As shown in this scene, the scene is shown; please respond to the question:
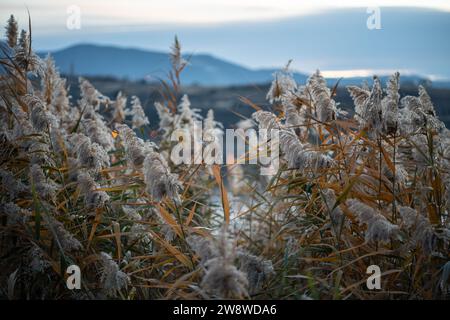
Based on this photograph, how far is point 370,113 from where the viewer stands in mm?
2852

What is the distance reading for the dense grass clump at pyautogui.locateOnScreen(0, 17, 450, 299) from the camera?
9.01 feet

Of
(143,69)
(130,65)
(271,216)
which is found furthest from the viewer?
(130,65)

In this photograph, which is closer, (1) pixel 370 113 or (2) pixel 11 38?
(1) pixel 370 113

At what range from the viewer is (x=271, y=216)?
345 centimetres

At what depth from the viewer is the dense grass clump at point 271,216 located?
2.75 meters

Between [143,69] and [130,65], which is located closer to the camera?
[143,69]

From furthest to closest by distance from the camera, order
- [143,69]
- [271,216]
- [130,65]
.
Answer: [130,65]
[143,69]
[271,216]

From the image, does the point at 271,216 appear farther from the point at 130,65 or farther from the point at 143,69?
the point at 130,65

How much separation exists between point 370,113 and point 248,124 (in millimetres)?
1663

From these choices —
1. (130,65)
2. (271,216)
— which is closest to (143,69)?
(271,216)
